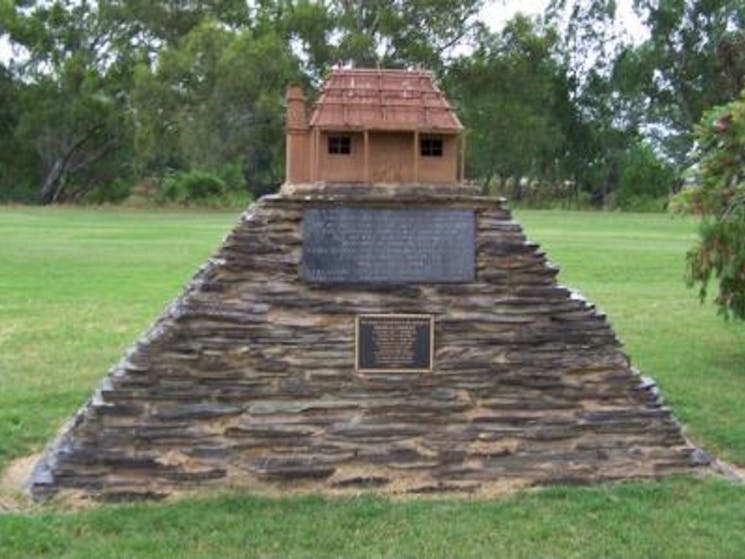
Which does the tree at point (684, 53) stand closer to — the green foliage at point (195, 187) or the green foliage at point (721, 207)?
the green foliage at point (195, 187)

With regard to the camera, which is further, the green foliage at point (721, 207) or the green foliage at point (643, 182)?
the green foliage at point (643, 182)

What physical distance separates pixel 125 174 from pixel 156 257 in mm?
35928

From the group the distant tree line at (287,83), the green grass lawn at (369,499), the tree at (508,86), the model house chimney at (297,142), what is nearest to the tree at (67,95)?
the distant tree line at (287,83)

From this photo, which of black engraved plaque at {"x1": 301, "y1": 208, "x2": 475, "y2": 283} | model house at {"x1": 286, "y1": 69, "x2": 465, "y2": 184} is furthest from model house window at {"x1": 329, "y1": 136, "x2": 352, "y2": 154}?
black engraved plaque at {"x1": 301, "y1": 208, "x2": 475, "y2": 283}

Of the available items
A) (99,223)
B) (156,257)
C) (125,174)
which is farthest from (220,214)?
(156,257)

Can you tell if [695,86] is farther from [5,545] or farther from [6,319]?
[5,545]

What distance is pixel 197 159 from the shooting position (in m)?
47.4

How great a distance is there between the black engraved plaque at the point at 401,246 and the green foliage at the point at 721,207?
5189 millimetres

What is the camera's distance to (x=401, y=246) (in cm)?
678

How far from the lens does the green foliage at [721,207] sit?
11.1m

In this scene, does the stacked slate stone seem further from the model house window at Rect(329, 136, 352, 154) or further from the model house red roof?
the model house red roof

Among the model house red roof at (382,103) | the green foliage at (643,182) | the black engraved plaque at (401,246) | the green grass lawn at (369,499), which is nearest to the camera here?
the green grass lawn at (369,499)

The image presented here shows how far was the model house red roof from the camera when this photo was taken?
22.4ft

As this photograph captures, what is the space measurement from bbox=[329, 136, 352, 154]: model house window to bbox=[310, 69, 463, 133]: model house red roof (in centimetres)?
10
